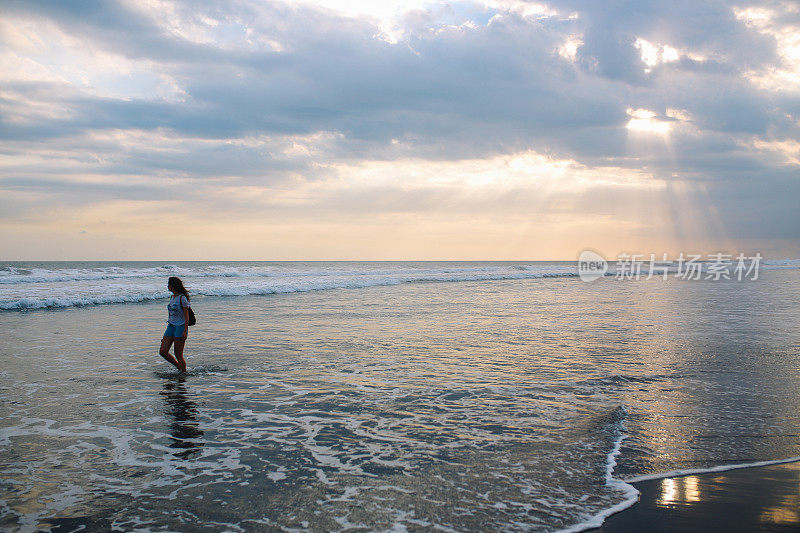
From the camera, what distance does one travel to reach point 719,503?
4617mm

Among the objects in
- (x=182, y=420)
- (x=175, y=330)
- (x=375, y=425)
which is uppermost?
(x=175, y=330)

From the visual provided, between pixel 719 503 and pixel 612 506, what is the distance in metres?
0.99

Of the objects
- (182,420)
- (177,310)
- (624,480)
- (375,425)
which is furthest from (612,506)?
(177,310)

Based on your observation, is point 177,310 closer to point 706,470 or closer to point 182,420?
point 182,420

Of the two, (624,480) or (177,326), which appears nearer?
(624,480)

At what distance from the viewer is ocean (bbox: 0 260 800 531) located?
4.55 metres

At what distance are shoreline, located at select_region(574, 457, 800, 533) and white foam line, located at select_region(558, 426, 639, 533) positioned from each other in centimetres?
2

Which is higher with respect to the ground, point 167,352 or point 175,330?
point 175,330

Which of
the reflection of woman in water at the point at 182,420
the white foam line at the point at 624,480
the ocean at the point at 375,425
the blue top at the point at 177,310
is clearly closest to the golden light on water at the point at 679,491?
the white foam line at the point at 624,480

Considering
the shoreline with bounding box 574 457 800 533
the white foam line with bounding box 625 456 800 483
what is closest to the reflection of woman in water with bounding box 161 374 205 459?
the shoreline with bounding box 574 457 800 533

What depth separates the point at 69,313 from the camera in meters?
20.3

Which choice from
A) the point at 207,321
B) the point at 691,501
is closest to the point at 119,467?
the point at 691,501

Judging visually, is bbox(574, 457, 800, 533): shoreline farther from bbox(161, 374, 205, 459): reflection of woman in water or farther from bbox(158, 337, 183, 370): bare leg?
bbox(158, 337, 183, 370): bare leg

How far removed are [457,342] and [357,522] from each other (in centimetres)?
934
